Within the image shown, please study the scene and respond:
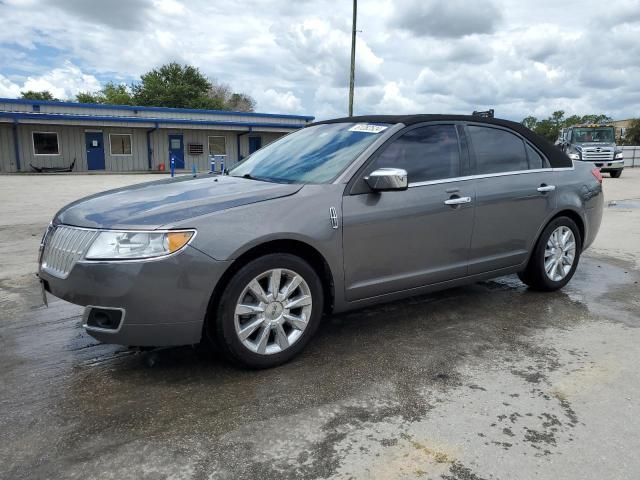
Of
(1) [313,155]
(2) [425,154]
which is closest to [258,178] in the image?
(1) [313,155]

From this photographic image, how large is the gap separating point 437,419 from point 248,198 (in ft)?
5.55

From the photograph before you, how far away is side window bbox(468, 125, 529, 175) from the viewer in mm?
4473

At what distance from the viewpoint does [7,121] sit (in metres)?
26.5

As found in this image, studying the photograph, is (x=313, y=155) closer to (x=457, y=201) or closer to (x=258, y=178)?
(x=258, y=178)

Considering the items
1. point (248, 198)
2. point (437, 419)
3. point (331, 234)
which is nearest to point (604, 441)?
point (437, 419)

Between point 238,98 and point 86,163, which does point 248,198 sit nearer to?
point 86,163

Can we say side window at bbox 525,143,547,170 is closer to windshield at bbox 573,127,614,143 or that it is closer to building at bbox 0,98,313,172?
windshield at bbox 573,127,614,143

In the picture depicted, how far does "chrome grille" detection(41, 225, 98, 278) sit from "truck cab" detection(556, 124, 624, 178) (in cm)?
2384

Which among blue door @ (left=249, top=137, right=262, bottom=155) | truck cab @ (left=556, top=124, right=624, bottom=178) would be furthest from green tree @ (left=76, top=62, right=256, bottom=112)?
truck cab @ (left=556, top=124, right=624, bottom=178)

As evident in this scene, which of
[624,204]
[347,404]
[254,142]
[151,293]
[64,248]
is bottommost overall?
[347,404]

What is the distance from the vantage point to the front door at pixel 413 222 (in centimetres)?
367

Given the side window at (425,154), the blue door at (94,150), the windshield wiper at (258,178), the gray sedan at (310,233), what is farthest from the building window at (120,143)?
the side window at (425,154)

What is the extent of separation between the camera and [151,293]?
2939 mm

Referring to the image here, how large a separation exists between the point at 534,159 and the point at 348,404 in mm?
3152
